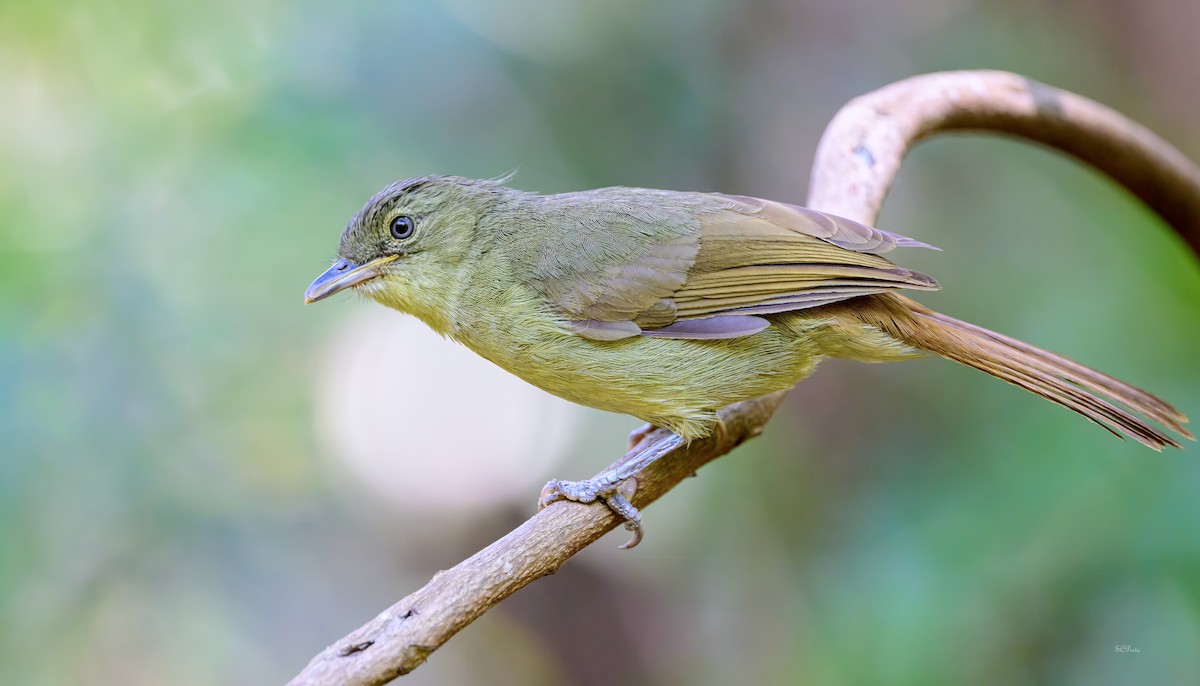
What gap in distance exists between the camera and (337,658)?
2.02 meters

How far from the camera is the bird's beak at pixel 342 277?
3092 millimetres

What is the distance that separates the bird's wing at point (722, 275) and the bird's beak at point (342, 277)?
588mm

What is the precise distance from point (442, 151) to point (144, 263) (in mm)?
1589

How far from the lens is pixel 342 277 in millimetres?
3141

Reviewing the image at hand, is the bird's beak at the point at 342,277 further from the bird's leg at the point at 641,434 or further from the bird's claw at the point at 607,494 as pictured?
the bird's leg at the point at 641,434

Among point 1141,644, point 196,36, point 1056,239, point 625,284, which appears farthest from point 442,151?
point 1141,644

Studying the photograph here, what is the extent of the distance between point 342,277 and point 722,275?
121 centimetres

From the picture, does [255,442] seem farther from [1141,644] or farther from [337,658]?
[1141,644]

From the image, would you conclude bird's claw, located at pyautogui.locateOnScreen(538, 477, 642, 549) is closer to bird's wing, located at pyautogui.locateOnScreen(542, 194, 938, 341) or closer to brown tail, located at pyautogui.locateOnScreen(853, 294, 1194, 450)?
bird's wing, located at pyautogui.locateOnScreen(542, 194, 938, 341)

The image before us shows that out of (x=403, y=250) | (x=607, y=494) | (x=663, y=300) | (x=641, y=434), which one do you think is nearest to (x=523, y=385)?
(x=641, y=434)

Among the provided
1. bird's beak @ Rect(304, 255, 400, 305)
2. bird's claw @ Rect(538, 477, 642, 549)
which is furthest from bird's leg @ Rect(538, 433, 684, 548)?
bird's beak @ Rect(304, 255, 400, 305)

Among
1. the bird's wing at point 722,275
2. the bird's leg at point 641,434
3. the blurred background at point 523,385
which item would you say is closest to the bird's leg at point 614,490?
the bird's wing at point 722,275

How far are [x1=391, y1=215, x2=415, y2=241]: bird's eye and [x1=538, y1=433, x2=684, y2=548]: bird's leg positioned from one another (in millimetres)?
991

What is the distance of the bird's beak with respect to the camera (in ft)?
10.1
